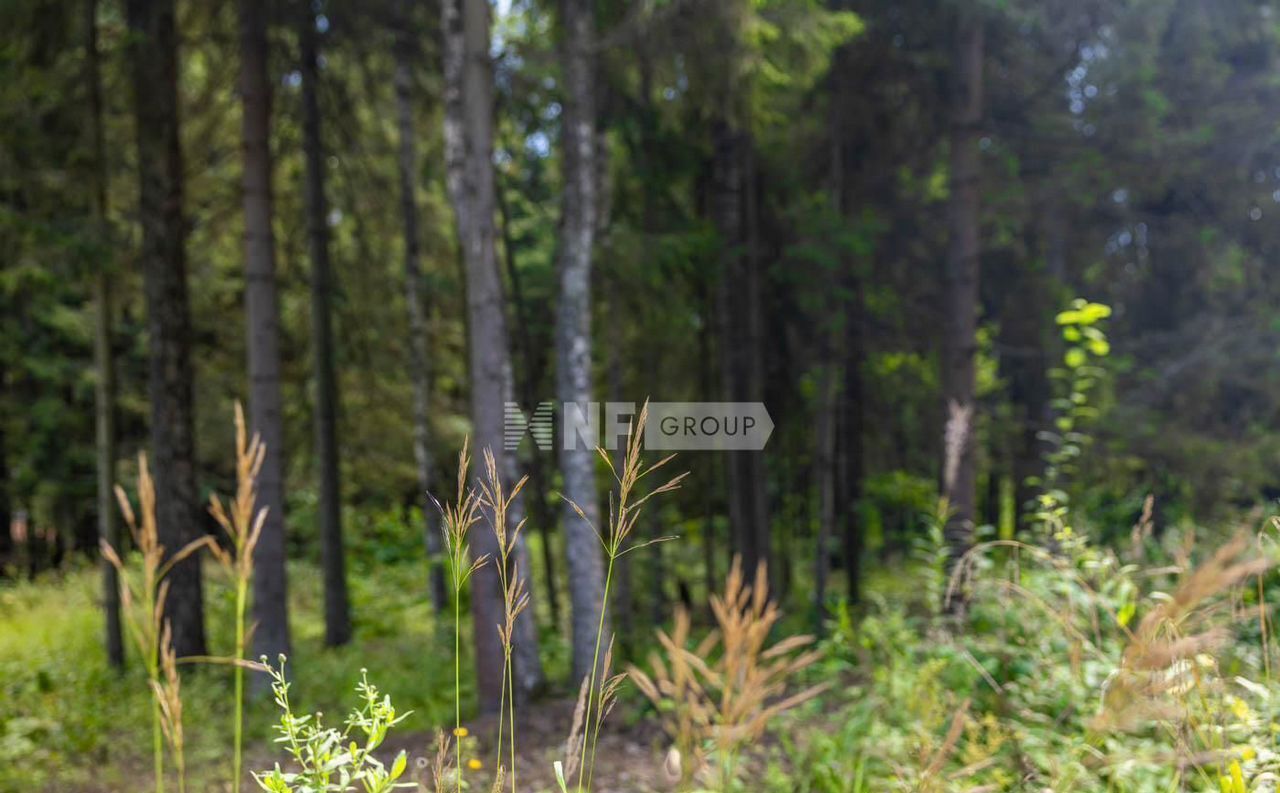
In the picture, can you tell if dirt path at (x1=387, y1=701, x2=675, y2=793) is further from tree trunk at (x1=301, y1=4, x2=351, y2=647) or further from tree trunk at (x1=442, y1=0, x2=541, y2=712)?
tree trunk at (x1=301, y1=4, x2=351, y2=647)

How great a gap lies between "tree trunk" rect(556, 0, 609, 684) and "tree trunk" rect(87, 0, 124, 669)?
432cm

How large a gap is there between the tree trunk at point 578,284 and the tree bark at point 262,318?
297 centimetres

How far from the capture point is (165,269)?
26.8 feet

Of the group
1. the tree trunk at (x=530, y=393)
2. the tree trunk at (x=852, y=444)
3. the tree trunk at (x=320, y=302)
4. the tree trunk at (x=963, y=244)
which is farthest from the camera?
the tree trunk at (x=852, y=444)

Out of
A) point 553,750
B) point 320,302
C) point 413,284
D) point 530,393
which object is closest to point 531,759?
point 553,750

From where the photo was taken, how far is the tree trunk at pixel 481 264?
19.6 ft

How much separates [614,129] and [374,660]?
244 inches

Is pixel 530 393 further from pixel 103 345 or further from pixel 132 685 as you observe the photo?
pixel 132 685

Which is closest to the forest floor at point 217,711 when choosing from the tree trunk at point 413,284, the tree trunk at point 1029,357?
the tree trunk at point 413,284

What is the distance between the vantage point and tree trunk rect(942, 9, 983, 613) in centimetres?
825

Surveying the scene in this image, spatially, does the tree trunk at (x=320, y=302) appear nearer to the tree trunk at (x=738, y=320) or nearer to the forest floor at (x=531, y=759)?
the forest floor at (x=531, y=759)

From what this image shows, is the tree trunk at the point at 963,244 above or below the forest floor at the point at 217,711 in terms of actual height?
above

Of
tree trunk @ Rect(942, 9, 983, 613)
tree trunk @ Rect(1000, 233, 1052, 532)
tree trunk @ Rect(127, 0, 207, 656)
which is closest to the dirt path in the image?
tree trunk @ Rect(127, 0, 207, 656)

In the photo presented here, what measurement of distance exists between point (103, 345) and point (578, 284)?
17.0ft
